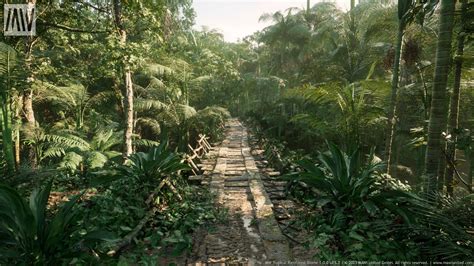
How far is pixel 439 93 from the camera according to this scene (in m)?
3.88

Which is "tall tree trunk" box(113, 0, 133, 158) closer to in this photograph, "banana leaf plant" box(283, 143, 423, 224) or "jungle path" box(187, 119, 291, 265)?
"jungle path" box(187, 119, 291, 265)

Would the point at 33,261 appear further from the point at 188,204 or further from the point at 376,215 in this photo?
the point at 376,215

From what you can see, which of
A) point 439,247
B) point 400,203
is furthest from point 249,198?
point 439,247

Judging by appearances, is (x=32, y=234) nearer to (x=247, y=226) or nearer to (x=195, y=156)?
(x=247, y=226)

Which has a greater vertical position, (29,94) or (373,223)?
(29,94)

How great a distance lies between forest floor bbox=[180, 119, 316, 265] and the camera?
362 cm

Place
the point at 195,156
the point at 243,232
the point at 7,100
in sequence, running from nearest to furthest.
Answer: the point at 243,232 < the point at 7,100 < the point at 195,156

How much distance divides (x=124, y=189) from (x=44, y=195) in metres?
1.91

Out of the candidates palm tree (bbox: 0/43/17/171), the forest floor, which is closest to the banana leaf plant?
the forest floor

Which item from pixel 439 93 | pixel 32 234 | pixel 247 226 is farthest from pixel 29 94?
pixel 439 93

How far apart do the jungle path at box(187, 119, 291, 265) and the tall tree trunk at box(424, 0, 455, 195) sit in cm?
207

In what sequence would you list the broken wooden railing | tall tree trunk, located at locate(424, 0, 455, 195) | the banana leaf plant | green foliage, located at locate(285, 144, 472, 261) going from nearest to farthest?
green foliage, located at locate(285, 144, 472, 261) < the banana leaf plant < tall tree trunk, located at locate(424, 0, 455, 195) < the broken wooden railing

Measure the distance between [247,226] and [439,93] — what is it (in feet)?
10.2

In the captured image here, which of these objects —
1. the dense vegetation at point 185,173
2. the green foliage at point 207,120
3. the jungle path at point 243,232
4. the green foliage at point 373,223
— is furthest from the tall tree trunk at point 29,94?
the green foliage at point 207,120
